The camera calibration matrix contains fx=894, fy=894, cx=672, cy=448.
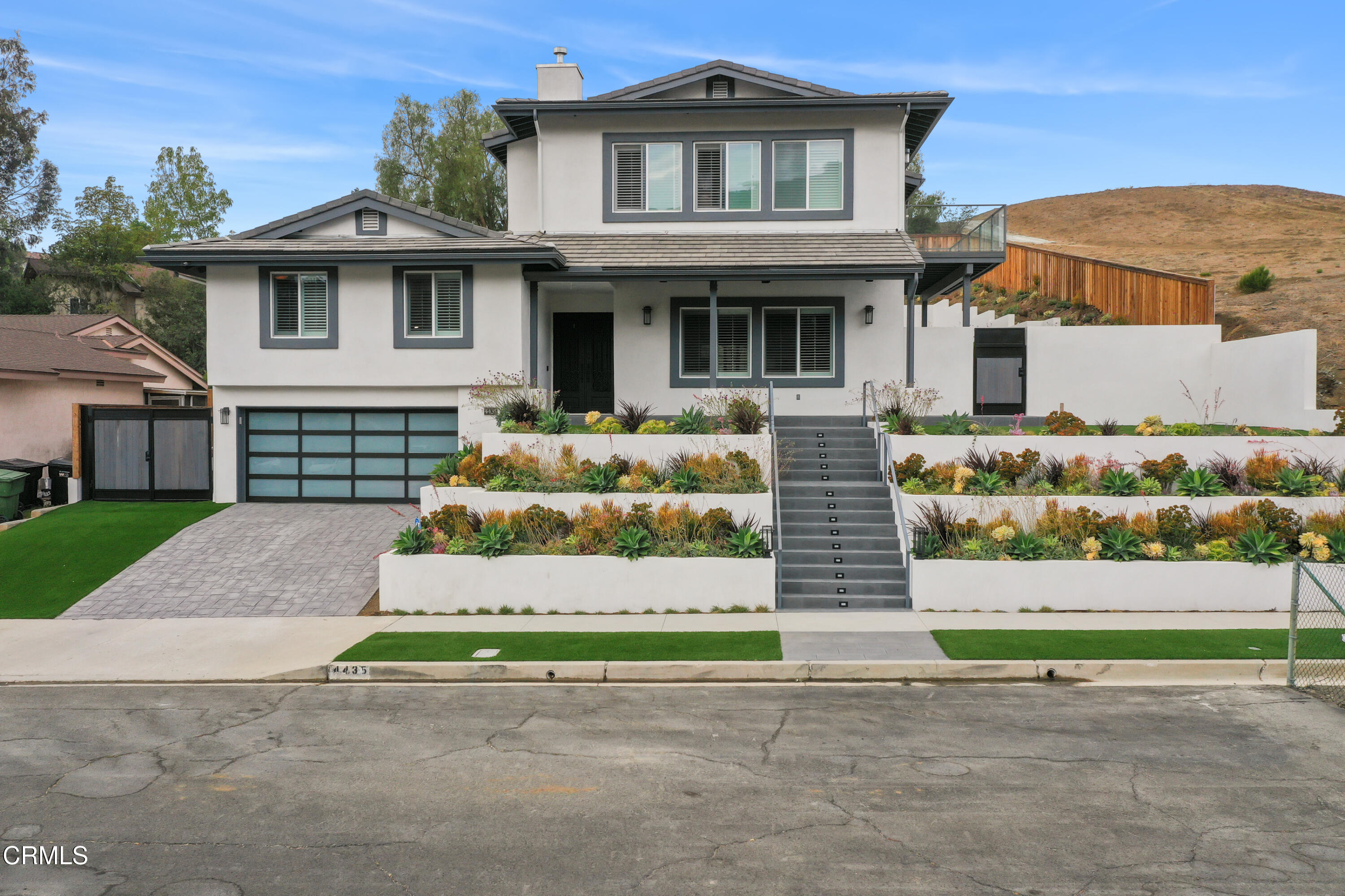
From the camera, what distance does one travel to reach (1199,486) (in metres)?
13.8

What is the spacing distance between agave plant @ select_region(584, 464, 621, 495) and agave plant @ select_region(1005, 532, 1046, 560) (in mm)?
6042

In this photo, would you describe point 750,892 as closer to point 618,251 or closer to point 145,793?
point 145,793

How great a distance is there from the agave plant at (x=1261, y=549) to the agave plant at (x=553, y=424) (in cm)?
1056

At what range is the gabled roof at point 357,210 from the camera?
742 inches

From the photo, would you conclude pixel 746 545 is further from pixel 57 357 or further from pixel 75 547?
pixel 57 357

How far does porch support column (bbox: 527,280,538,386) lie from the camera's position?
19.1m

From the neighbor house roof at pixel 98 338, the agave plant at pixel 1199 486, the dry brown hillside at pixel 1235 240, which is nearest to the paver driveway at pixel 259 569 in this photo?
the agave plant at pixel 1199 486

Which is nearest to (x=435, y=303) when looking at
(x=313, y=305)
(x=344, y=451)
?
(x=313, y=305)

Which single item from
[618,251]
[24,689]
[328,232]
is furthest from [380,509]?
[24,689]

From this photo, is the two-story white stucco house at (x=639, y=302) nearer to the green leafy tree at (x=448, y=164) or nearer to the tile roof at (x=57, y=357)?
the tile roof at (x=57, y=357)

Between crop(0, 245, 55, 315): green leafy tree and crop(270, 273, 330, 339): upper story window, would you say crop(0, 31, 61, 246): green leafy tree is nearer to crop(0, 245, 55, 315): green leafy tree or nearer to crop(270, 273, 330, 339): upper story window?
crop(0, 245, 55, 315): green leafy tree

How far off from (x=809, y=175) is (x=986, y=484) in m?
9.27

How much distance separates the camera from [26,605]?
1370cm

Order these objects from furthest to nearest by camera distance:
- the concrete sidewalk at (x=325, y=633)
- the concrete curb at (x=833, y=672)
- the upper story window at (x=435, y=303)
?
the upper story window at (x=435, y=303)
the concrete sidewalk at (x=325, y=633)
the concrete curb at (x=833, y=672)
